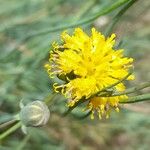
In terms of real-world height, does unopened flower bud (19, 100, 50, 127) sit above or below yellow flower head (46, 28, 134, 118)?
below

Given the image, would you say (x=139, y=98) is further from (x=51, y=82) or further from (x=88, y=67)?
(x=51, y=82)

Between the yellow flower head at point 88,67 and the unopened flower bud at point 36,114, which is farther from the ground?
the yellow flower head at point 88,67

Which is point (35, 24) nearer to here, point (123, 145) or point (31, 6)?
point (31, 6)

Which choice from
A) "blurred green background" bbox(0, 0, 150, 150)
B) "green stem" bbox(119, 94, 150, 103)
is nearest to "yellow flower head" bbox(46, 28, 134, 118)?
"green stem" bbox(119, 94, 150, 103)

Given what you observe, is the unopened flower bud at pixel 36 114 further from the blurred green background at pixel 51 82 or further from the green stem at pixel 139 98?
the blurred green background at pixel 51 82

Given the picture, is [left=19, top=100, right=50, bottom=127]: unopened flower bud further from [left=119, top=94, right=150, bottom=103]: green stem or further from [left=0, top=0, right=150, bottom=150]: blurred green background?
[left=0, top=0, right=150, bottom=150]: blurred green background

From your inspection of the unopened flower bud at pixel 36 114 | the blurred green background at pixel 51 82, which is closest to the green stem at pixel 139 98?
the unopened flower bud at pixel 36 114
